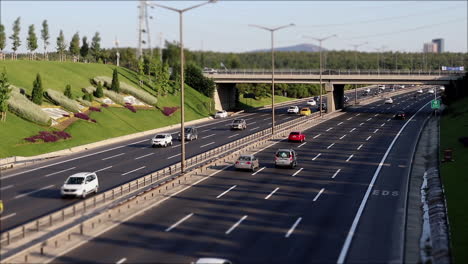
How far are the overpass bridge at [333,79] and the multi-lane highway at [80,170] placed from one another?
3338 centimetres

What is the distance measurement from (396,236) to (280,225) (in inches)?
246

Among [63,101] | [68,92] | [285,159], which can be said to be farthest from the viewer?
[68,92]

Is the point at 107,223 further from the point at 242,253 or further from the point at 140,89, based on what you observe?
the point at 140,89

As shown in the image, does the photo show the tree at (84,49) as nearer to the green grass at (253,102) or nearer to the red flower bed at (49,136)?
the green grass at (253,102)

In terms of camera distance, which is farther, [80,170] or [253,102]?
[253,102]

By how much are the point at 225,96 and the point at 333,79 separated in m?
26.1

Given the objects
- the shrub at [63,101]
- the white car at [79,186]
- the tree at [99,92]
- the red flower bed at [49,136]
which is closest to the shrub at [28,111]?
the red flower bed at [49,136]

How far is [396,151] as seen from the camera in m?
62.0

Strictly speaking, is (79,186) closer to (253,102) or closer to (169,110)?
(169,110)

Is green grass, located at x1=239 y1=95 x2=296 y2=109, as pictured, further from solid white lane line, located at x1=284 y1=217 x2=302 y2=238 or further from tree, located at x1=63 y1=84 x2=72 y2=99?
solid white lane line, located at x1=284 y1=217 x2=302 y2=238

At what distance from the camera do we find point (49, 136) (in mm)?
63438

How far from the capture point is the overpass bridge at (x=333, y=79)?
102m

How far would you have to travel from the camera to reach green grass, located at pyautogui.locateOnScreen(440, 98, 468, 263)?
89.1ft

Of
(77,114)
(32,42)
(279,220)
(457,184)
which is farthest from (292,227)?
(32,42)
